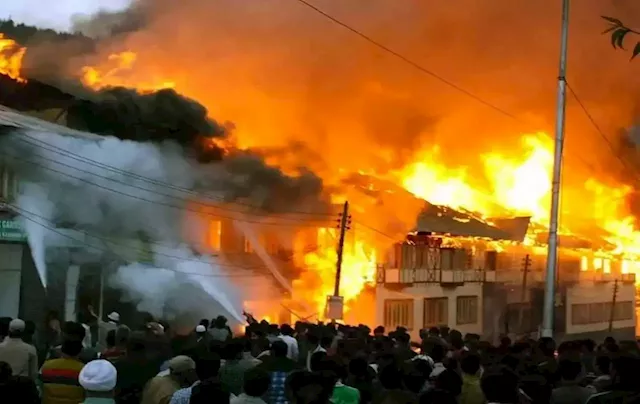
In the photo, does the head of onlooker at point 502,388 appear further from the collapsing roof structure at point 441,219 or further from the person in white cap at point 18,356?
the collapsing roof structure at point 441,219

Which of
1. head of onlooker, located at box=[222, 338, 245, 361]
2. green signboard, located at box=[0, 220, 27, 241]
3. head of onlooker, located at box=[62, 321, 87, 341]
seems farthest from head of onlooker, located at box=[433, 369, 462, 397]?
green signboard, located at box=[0, 220, 27, 241]

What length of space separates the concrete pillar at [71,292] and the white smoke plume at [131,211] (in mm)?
643

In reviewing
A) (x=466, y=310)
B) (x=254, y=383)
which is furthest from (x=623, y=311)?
(x=254, y=383)

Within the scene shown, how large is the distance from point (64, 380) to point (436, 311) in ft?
88.9

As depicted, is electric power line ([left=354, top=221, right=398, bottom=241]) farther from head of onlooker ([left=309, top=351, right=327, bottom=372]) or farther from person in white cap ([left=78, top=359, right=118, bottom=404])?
person in white cap ([left=78, top=359, right=118, bottom=404])

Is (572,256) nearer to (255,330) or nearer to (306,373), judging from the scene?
(255,330)

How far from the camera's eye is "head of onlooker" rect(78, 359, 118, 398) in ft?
16.7

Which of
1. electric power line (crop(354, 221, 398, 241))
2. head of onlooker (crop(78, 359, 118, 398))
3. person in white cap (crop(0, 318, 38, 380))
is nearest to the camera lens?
head of onlooker (crop(78, 359, 118, 398))

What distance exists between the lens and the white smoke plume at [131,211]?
20.0 m

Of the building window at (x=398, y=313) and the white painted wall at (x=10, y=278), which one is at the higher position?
the white painted wall at (x=10, y=278)

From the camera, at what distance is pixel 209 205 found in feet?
78.9

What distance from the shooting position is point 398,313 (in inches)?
1176

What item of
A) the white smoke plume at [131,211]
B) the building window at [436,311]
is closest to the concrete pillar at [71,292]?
the white smoke plume at [131,211]

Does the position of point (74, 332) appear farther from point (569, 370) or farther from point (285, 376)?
point (569, 370)
